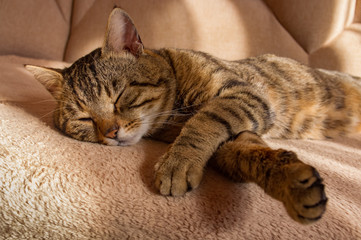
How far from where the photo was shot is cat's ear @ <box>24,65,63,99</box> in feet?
3.68

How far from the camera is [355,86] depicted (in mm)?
1564

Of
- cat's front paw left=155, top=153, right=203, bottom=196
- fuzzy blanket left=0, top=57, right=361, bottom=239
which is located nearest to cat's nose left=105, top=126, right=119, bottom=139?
fuzzy blanket left=0, top=57, right=361, bottom=239

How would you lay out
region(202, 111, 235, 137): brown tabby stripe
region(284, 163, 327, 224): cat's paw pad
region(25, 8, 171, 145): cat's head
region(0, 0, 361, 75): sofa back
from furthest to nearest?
1. region(0, 0, 361, 75): sofa back
2. region(25, 8, 171, 145): cat's head
3. region(202, 111, 235, 137): brown tabby stripe
4. region(284, 163, 327, 224): cat's paw pad

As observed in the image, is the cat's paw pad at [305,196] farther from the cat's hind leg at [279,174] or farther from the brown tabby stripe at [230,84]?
the brown tabby stripe at [230,84]

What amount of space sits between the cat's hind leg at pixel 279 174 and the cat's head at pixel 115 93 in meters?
0.32

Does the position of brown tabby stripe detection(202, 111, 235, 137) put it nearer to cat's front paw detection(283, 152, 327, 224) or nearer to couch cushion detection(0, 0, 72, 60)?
cat's front paw detection(283, 152, 327, 224)

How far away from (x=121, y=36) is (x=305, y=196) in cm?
82

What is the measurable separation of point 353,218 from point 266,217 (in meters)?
0.17

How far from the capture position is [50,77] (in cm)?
116

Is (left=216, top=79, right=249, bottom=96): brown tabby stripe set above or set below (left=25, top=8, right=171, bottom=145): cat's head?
above

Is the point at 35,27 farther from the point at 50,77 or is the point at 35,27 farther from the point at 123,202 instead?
the point at 123,202

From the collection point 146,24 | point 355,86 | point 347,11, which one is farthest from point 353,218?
point 347,11

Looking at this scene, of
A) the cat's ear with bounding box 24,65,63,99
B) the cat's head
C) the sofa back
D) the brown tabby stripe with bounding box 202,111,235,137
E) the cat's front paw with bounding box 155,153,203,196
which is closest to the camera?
the cat's front paw with bounding box 155,153,203,196

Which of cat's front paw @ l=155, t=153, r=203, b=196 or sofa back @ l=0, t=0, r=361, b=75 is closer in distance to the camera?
cat's front paw @ l=155, t=153, r=203, b=196
